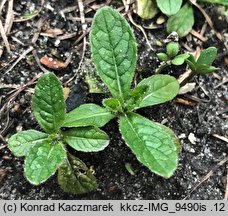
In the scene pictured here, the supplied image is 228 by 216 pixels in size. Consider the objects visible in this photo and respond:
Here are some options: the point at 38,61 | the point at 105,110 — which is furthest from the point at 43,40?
the point at 105,110

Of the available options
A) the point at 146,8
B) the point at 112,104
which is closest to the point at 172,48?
the point at 146,8

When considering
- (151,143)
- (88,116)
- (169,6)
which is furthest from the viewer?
(169,6)

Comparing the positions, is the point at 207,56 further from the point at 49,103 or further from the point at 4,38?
the point at 4,38

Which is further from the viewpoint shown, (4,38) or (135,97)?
(4,38)

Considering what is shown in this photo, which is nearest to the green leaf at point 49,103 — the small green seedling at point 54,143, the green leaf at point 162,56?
the small green seedling at point 54,143

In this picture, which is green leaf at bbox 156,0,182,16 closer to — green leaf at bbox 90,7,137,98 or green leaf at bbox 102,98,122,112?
green leaf at bbox 90,7,137,98

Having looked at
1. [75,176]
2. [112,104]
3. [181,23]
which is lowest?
[75,176]

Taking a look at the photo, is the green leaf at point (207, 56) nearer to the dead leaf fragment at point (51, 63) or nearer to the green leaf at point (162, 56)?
the green leaf at point (162, 56)

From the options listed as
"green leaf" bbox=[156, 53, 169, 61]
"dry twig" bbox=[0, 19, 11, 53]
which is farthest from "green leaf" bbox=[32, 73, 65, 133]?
"green leaf" bbox=[156, 53, 169, 61]
